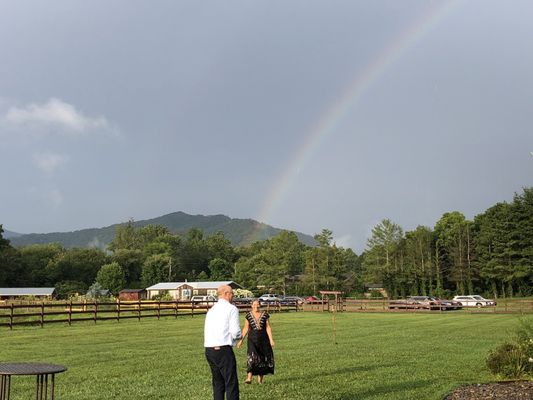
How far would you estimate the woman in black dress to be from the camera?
1099cm

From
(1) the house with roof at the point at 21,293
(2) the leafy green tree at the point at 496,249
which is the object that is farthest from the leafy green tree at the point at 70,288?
(2) the leafy green tree at the point at 496,249

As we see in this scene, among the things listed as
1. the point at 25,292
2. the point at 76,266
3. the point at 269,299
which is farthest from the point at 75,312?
the point at 76,266

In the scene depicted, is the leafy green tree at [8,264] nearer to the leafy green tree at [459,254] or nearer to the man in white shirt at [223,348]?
the leafy green tree at [459,254]

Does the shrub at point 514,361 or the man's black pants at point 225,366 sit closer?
the man's black pants at point 225,366

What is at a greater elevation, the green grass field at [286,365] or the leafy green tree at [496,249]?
the leafy green tree at [496,249]

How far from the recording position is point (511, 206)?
3068 inches

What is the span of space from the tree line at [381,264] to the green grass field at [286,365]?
60.3 meters

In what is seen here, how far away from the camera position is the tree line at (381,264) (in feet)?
252

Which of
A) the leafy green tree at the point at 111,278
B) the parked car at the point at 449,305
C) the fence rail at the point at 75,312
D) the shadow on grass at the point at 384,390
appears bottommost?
the parked car at the point at 449,305

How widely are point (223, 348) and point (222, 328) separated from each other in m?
0.26

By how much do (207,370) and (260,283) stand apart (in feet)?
310

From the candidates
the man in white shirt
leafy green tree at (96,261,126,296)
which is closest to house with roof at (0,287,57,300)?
leafy green tree at (96,261,126,296)

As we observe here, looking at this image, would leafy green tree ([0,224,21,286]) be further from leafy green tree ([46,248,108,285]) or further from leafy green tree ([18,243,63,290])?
leafy green tree ([46,248,108,285])

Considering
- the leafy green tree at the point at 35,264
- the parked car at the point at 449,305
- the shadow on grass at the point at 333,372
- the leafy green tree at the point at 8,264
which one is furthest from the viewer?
the leafy green tree at the point at 35,264
